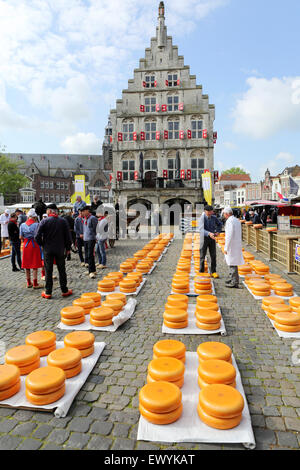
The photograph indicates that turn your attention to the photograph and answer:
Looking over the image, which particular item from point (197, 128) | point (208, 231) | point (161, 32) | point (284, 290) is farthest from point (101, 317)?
point (161, 32)

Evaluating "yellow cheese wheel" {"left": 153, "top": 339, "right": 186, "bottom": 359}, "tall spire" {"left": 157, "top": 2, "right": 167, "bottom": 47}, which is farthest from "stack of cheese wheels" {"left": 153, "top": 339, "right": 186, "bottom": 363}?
"tall spire" {"left": 157, "top": 2, "right": 167, "bottom": 47}

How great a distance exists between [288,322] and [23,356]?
3615 mm

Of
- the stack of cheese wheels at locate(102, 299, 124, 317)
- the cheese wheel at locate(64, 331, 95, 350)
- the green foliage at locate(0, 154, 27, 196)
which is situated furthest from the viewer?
the green foliage at locate(0, 154, 27, 196)

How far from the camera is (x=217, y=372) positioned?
2.76 meters

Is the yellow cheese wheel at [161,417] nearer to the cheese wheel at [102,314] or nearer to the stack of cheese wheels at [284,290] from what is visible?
the cheese wheel at [102,314]

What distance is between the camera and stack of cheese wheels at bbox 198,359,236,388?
2.72 meters

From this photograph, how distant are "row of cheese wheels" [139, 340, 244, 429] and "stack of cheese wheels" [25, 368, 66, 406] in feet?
2.72

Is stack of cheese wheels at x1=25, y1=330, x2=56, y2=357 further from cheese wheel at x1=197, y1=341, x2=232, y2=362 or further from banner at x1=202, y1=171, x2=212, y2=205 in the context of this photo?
banner at x1=202, y1=171, x2=212, y2=205

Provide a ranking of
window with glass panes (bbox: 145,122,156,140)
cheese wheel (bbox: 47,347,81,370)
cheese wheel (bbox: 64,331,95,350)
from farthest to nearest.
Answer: window with glass panes (bbox: 145,122,156,140) < cheese wheel (bbox: 64,331,95,350) < cheese wheel (bbox: 47,347,81,370)

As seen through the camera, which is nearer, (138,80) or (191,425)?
(191,425)

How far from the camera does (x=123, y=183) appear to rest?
3312 centimetres

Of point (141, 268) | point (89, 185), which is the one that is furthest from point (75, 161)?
point (141, 268)
